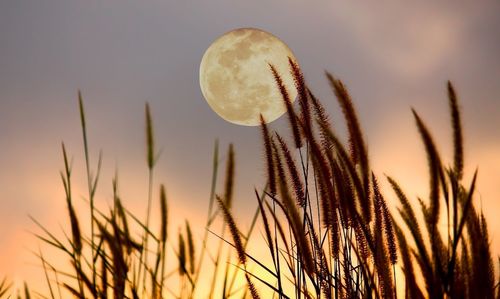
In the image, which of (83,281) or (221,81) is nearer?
(83,281)

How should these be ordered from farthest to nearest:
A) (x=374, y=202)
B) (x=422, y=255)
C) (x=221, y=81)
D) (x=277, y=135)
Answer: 1. (x=221, y=81)
2. (x=277, y=135)
3. (x=374, y=202)
4. (x=422, y=255)

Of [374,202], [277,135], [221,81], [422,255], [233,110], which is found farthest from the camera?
[221,81]

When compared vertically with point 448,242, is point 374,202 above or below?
above

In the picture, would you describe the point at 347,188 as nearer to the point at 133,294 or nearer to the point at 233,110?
the point at 133,294

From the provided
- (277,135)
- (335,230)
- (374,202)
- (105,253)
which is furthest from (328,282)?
(105,253)

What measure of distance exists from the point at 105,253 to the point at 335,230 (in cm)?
63

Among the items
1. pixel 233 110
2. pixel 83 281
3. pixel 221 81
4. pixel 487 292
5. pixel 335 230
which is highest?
pixel 221 81

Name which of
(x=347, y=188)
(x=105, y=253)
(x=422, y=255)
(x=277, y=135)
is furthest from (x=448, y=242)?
(x=105, y=253)

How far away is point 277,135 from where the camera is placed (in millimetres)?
1688

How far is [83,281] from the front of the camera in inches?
55.6

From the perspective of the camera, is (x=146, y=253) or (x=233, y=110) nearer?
(x=146, y=253)

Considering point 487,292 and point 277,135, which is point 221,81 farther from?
point 487,292

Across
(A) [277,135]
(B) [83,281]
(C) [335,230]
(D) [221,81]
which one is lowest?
(B) [83,281]

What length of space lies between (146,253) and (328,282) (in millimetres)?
511
